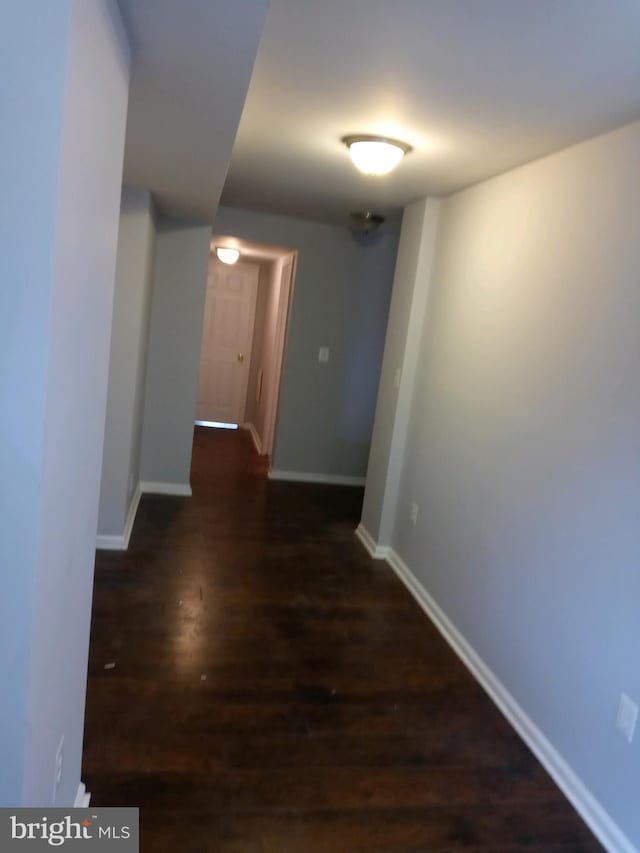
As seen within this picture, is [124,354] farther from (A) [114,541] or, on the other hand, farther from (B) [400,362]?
(B) [400,362]

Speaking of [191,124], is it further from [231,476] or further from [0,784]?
[231,476]

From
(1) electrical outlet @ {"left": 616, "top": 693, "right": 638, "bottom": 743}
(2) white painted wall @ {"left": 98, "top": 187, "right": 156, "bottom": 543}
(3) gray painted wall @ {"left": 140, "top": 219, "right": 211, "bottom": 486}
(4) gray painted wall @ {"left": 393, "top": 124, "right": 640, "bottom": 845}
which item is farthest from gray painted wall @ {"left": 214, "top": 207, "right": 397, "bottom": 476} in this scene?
(1) electrical outlet @ {"left": 616, "top": 693, "right": 638, "bottom": 743}

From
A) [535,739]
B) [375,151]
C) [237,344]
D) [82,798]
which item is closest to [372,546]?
[535,739]

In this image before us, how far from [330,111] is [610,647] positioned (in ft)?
7.29

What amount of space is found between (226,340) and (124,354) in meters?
4.13

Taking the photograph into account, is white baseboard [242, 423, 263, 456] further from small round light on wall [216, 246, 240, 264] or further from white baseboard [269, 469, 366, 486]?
small round light on wall [216, 246, 240, 264]

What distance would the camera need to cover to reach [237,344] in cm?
780

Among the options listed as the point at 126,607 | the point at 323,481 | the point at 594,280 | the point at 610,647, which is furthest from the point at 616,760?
the point at 323,481

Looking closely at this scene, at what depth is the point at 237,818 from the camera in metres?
1.96

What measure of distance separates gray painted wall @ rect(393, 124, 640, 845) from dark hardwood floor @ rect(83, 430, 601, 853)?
0.88 feet

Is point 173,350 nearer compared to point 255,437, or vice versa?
point 173,350

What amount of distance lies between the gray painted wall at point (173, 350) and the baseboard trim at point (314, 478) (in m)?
1.07

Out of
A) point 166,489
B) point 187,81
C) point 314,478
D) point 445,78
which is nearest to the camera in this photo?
point 187,81

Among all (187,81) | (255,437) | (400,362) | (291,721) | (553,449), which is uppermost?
(187,81)
